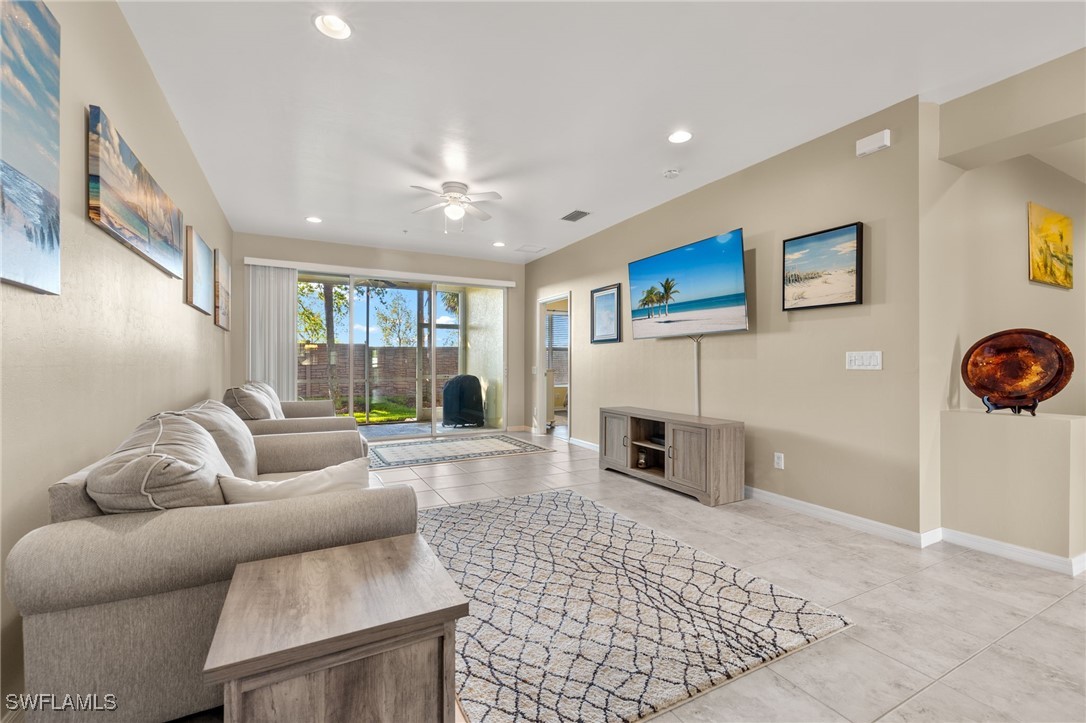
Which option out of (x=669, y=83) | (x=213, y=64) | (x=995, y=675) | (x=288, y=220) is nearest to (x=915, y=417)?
(x=995, y=675)

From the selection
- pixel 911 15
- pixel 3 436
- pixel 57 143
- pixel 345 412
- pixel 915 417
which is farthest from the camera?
pixel 345 412

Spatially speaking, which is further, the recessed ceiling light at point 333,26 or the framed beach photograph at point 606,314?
the framed beach photograph at point 606,314

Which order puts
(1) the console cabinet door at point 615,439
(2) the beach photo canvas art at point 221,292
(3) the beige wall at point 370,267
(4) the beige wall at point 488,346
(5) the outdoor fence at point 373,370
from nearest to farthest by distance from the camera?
1. (2) the beach photo canvas art at point 221,292
2. (1) the console cabinet door at point 615,439
3. (3) the beige wall at point 370,267
4. (5) the outdoor fence at point 373,370
5. (4) the beige wall at point 488,346

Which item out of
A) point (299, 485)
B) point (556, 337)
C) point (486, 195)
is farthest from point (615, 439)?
point (556, 337)

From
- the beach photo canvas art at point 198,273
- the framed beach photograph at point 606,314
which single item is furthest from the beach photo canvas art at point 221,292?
the framed beach photograph at point 606,314

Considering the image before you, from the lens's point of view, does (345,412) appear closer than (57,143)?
No

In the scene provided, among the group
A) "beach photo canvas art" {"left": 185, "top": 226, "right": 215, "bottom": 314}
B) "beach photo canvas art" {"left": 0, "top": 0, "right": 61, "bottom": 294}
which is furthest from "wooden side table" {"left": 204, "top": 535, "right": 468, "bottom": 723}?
"beach photo canvas art" {"left": 185, "top": 226, "right": 215, "bottom": 314}

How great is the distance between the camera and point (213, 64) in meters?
2.45

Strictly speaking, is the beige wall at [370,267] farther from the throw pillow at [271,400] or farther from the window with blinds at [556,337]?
the throw pillow at [271,400]

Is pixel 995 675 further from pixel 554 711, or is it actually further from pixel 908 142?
pixel 908 142

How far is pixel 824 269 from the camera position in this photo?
10.6 ft

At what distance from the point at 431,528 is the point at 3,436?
2153mm

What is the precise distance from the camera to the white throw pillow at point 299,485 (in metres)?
1.42

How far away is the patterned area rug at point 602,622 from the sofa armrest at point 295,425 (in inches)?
49.2
